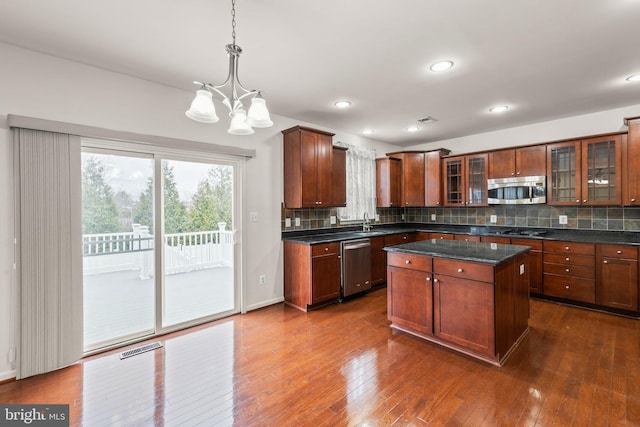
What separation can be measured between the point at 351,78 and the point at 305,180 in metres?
1.45

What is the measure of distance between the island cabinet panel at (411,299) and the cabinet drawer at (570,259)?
2.38 m

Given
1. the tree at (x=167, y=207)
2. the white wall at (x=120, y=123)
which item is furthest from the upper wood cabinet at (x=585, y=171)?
the tree at (x=167, y=207)

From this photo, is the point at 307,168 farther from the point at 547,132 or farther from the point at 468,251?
the point at 547,132

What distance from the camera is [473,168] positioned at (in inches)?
197

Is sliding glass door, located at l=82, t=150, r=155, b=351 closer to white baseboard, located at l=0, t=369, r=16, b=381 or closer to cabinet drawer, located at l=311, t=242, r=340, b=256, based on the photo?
white baseboard, located at l=0, t=369, r=16, b=381

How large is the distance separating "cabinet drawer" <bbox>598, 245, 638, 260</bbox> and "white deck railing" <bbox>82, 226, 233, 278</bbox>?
4.59 metres

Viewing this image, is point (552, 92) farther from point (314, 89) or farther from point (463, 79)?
point (314, 89)

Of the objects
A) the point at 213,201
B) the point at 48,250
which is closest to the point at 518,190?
the point at 213,201

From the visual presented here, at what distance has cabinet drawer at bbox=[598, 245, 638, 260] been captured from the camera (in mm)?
3336

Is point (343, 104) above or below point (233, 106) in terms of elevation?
above

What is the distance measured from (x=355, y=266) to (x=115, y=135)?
10.6 ft

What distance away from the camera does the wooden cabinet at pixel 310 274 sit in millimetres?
3713

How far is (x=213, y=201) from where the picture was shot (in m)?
3.51

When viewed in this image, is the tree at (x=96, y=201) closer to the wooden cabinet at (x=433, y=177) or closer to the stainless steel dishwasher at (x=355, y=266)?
the stainless steel dishwasher at (x=355, y=266)
